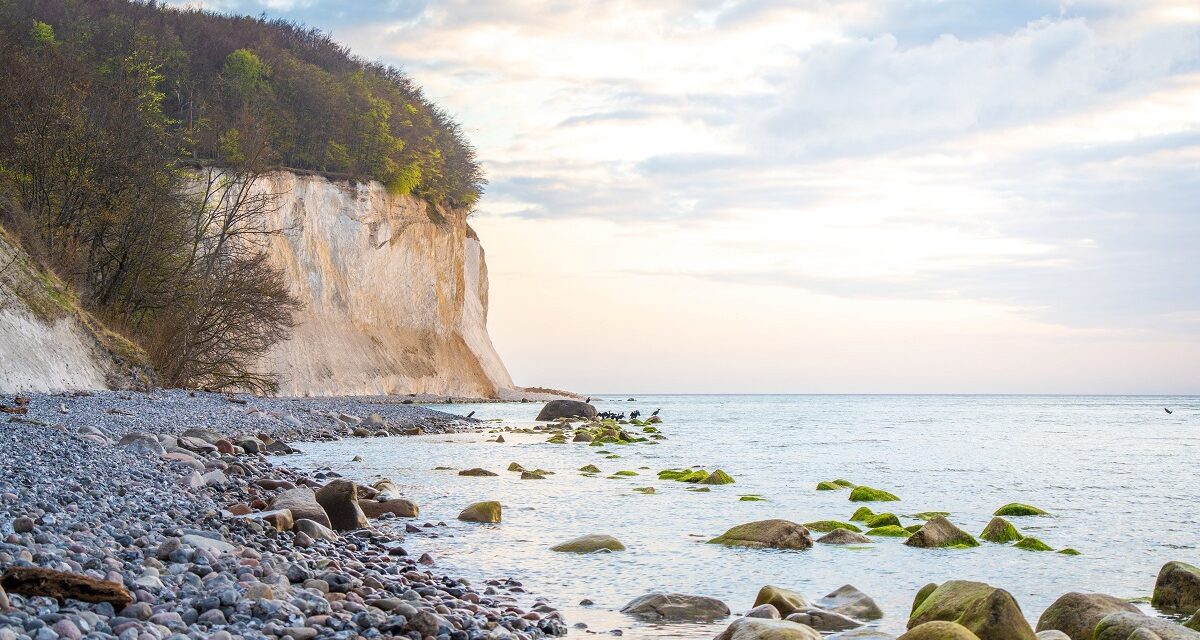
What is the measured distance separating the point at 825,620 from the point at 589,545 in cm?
326

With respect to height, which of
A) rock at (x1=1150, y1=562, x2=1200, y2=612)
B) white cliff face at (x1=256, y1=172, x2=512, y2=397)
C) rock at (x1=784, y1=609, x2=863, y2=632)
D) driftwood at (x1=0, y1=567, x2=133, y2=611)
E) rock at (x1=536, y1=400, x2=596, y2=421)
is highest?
white cliff face at (x1=256, y1=172, x2=512, y2=397)

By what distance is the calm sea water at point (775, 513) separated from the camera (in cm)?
800

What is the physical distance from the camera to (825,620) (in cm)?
644

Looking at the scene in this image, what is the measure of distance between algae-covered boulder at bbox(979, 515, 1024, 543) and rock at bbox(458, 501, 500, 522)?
227 inches

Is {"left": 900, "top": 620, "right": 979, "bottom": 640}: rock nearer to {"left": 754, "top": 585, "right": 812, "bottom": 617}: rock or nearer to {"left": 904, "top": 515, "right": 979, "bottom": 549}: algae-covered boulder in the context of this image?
{"left": 754, "top": 585, "right": 812, "bottom": 617}: rock

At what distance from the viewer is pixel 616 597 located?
729cm

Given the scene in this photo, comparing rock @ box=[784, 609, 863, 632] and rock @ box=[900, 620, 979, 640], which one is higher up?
rock @ box=[900, 620, 979, 640]

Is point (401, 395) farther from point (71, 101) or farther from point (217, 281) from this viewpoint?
point (71, 101)

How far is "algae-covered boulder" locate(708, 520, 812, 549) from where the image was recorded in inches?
379

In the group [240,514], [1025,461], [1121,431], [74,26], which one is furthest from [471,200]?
[240,514]

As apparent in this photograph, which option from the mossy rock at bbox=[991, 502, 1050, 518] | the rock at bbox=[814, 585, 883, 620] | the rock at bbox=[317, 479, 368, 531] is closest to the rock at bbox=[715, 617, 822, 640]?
the rock at bbox=[814, 585, 883, 620]

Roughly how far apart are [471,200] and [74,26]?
26.5 m

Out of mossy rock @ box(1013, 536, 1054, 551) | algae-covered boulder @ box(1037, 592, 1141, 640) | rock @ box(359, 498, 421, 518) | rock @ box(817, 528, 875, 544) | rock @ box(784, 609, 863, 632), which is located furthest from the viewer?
rock @ box(359, 498, 421, 518)

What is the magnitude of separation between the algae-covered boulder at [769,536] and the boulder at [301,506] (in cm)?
414
